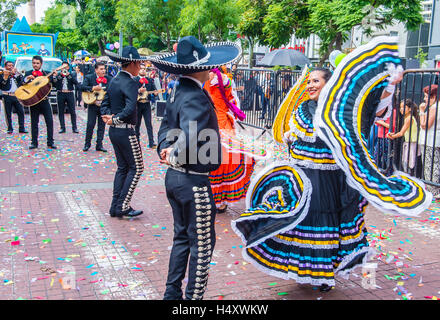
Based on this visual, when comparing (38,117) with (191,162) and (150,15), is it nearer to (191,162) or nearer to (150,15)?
(191,162)

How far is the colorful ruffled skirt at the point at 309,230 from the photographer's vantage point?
376cm

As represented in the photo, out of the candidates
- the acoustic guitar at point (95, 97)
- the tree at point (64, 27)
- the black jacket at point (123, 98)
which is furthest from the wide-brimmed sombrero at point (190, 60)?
the tree at point (64, 27)

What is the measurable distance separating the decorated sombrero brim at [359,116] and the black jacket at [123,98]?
119 inches

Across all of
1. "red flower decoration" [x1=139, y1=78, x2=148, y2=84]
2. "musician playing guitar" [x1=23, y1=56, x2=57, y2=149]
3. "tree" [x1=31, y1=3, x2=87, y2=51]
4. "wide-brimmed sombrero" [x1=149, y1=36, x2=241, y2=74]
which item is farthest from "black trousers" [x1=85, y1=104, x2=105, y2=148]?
"tree" [x1=31, y1=3, x2=87, y2=51]

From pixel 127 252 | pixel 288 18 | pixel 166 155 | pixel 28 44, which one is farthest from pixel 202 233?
pixel 28 44

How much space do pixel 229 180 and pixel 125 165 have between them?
1.46 metres

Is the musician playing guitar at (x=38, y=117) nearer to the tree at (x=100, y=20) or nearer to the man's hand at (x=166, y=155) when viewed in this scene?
the man's hand at (x=166, y=155)

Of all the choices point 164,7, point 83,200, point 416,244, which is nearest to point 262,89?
point 83,200

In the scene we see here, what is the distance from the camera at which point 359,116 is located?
3621 mm

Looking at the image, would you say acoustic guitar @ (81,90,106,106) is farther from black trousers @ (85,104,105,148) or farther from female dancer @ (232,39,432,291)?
female dancer @ (232,39,432,291)

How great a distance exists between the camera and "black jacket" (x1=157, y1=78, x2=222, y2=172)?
316 cm
